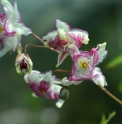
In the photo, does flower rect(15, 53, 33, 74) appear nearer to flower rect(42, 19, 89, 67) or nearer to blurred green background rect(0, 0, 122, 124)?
flower rect(42, 19, 89, 67)

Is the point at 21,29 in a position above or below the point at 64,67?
below

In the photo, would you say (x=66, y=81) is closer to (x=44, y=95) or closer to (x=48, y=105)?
(x=44, y=95)

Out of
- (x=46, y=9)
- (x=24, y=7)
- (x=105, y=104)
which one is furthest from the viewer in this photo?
(x=105, y=104)

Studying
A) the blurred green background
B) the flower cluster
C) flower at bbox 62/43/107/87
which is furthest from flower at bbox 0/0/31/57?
the blurred green background

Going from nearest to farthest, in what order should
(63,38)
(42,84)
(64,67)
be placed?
(63,38), (42,84), (64,67)

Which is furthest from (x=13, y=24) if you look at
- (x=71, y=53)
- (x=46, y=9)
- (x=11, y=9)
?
(x=46, y=9)

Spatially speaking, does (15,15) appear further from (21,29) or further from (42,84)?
(42,84)

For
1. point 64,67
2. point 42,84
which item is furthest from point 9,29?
point 64,67
